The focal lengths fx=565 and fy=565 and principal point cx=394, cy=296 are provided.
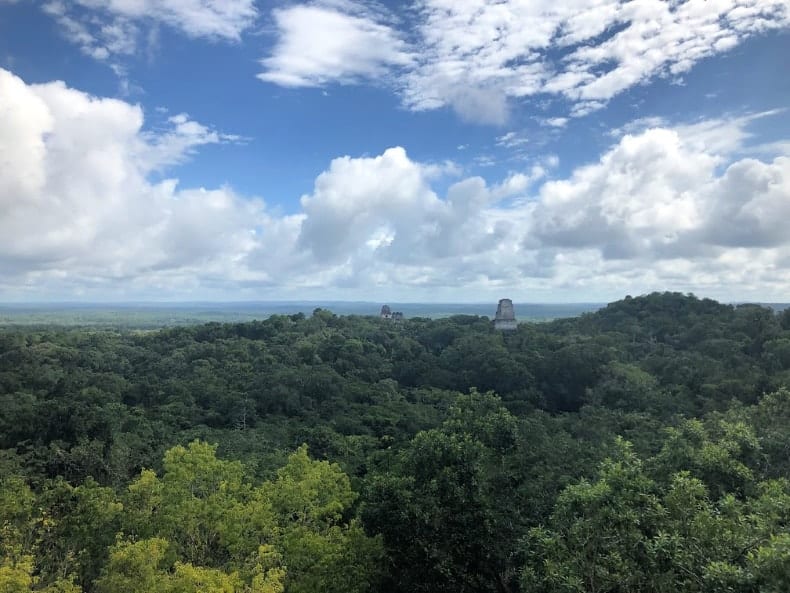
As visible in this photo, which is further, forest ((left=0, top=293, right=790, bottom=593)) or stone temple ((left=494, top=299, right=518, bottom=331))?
stone temple ((left=494, top=299, right=518, bottom=331))

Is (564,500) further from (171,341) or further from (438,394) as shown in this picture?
(171,341)

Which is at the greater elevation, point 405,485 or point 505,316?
point 505,316

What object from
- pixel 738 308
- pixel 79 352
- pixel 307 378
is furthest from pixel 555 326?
pixel 79 352

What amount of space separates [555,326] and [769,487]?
187 feet

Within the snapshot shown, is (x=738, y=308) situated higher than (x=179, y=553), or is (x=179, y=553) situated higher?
(x=738, y=308)

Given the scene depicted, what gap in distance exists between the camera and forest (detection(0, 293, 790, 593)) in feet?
35.2

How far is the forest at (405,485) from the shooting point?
35.2 feet

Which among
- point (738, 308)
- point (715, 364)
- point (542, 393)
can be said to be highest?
point (738, 308)

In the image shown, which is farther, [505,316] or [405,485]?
[505,316]

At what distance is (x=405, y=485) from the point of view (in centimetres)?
1384

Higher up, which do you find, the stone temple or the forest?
the stone temple

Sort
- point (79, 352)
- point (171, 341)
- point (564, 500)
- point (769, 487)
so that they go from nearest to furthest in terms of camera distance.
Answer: point (564, 500)
point (769, 487)
point (79, 352)
point (171, 341)

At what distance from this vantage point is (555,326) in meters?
68.7

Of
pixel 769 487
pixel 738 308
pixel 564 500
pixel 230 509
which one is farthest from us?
pixel 738 308
